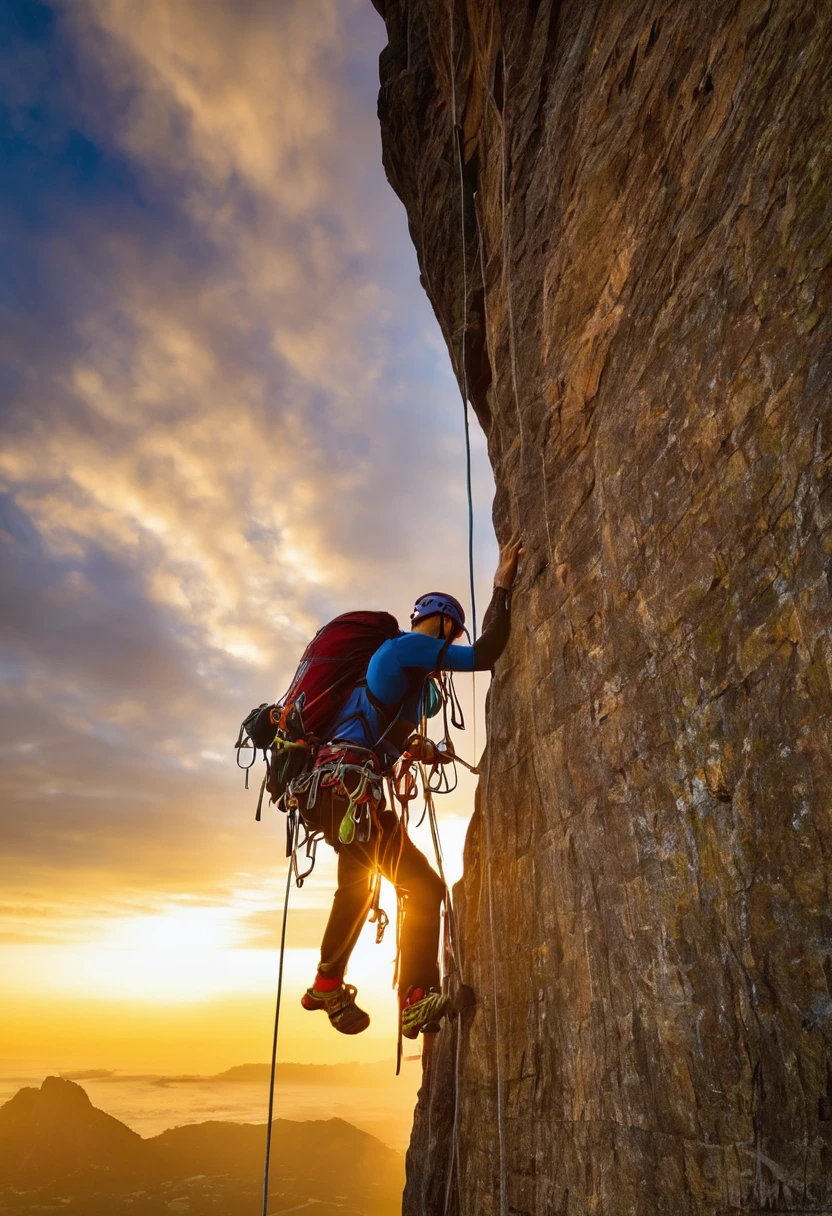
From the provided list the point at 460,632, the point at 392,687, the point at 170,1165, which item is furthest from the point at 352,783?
the point at 170,1165

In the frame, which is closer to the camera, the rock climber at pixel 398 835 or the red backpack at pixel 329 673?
the rock climber at pixel 398 835

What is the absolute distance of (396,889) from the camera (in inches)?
210

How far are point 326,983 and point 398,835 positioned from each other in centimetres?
109

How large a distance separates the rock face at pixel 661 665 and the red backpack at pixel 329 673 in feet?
3.91

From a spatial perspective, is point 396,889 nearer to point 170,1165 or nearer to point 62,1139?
point 170,1165

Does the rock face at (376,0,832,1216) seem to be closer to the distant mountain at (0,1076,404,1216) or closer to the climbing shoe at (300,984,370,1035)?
the climbing shoe at (300,984,370,1035)

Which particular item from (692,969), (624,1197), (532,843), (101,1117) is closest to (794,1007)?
(692,969)

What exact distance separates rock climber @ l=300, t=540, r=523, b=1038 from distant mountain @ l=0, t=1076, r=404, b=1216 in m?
147

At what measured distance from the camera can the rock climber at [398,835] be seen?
508 centimetres

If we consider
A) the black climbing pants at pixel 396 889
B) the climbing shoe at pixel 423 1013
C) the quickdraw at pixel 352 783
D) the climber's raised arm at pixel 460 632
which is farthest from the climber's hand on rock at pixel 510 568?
the climbing shoe at pixel 423 1013

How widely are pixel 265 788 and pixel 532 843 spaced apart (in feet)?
7.63

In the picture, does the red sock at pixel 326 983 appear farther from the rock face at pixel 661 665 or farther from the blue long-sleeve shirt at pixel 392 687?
the blue long-sleeve shirt at pixel 392 687

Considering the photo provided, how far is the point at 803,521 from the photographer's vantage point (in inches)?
109

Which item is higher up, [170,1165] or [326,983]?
[326,983]
